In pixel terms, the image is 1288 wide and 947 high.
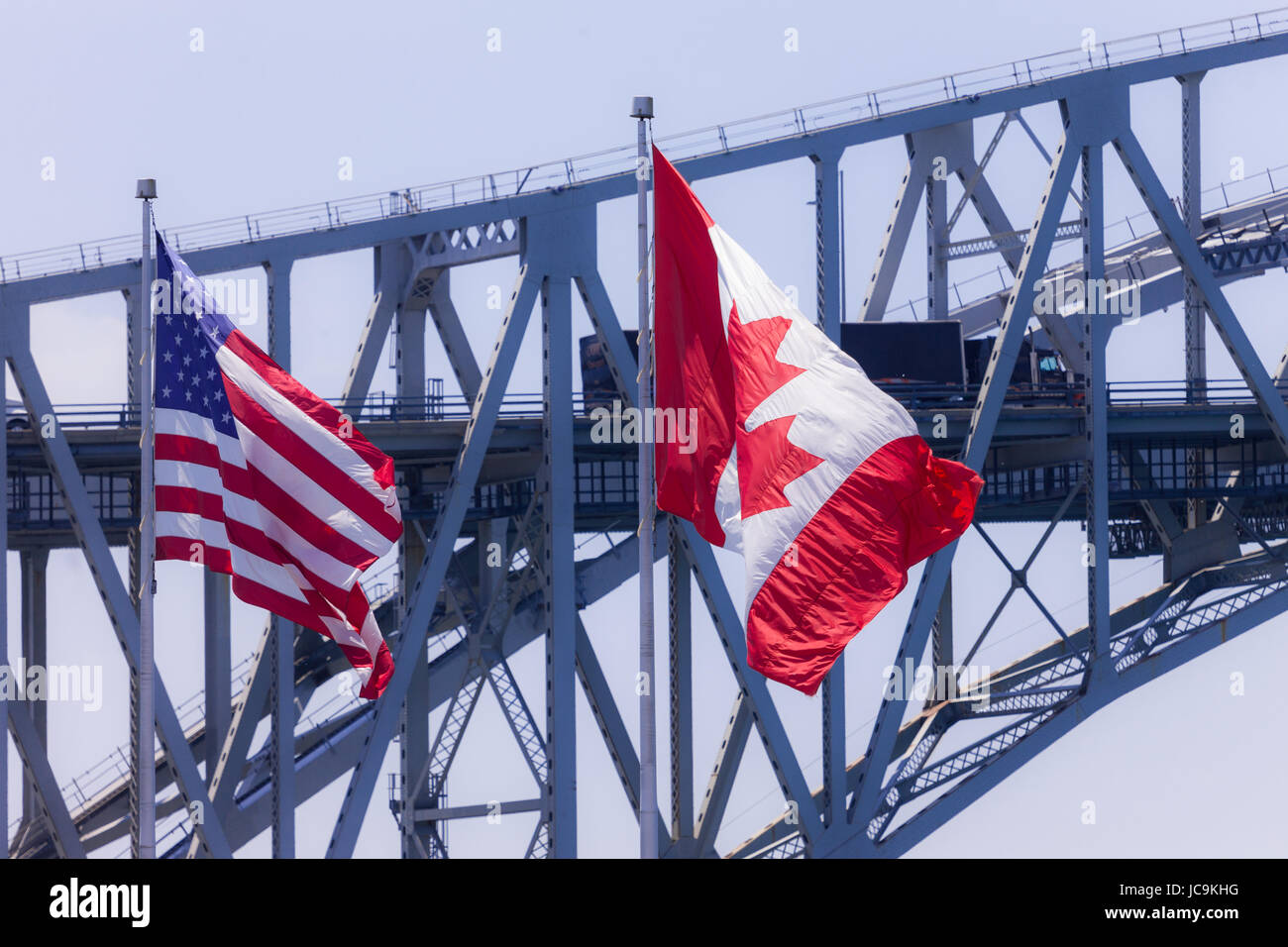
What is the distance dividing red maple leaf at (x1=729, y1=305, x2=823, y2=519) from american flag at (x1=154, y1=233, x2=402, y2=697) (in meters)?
5.53

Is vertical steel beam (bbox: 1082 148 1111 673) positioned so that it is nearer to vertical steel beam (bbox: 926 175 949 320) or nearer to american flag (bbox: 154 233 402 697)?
vertical steel beam (bbox: 926 175 949 320)

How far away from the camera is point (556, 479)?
4316 cm

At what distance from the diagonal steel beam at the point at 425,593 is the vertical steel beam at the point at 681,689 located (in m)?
5.13

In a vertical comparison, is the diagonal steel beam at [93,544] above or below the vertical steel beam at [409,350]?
below

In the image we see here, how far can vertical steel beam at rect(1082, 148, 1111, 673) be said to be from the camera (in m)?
49.2

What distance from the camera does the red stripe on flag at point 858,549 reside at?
22891mm

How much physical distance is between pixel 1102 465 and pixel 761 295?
26665 millimetres

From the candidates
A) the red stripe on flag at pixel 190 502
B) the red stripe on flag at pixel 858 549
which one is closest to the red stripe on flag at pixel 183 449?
the red stripe on flag at pixel 190 502

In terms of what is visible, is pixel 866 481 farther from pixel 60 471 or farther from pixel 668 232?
pixel 60 471

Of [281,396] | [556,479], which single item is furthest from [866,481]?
[556,479]

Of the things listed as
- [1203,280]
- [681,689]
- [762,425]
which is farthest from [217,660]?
[1203,280]

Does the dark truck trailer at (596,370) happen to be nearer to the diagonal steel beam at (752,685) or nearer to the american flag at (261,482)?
the diagonal steel beam at (752,685)

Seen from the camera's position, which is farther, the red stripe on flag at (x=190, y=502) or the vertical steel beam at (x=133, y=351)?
the vertical steel beam at (x=133, y=351)

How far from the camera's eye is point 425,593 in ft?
137
